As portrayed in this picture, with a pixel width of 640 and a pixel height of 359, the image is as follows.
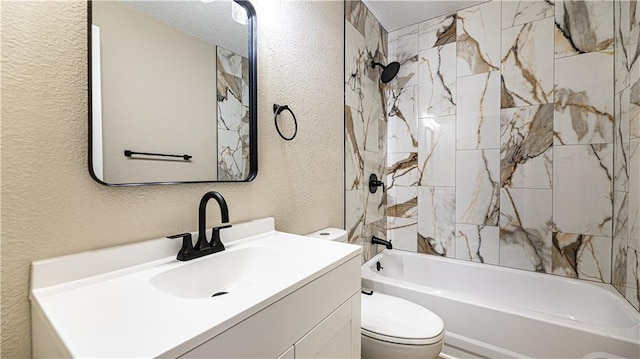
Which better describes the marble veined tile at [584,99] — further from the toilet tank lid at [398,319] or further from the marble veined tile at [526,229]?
the toilet tank lid at [398,319]

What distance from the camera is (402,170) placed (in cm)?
247

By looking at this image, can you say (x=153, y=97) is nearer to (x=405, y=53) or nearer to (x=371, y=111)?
(x=371, y=111)

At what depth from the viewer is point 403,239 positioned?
96.9 inches

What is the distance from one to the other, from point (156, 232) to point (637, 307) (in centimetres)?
229

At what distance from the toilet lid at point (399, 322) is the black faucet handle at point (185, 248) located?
0.94 meters

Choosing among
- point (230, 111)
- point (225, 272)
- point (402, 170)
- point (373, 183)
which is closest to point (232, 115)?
point (230, 111)

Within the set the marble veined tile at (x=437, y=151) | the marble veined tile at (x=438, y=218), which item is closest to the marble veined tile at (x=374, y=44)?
the marble veined tile at (x=437, y=151)

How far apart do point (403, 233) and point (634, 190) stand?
145 cm

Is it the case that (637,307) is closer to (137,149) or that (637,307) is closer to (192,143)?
(192,143)

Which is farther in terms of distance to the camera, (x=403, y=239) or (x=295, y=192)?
(x=403, y=239)

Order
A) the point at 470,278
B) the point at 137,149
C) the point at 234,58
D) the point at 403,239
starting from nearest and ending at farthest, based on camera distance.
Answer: the point at 137,149, the point at 234,58, the point at 470,278, the point at 403,239

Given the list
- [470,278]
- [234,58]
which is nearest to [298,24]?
[234,58]

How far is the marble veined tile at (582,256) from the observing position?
5.64 feet

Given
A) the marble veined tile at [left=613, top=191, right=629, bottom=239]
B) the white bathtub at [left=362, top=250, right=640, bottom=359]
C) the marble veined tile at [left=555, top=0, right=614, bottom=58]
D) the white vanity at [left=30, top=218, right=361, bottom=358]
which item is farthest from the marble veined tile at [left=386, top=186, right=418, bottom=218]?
the white vanity at [left=30, top=218, right=361, bottom=358]
